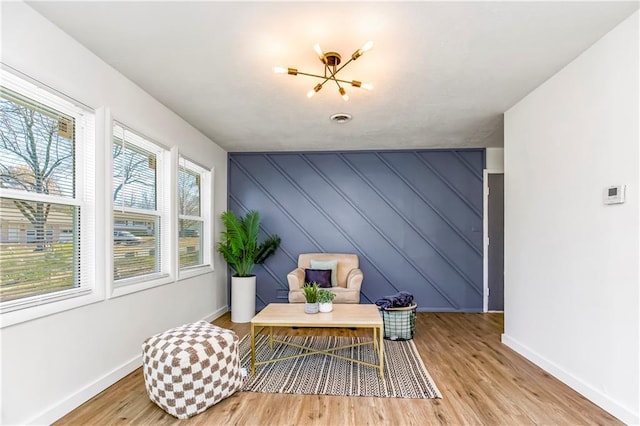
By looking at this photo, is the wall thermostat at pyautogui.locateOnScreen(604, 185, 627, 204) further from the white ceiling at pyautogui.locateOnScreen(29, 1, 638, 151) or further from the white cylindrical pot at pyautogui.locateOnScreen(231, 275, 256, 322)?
the white cylindrical pot at pyautogui.locateOnScreen(231, 275, 256, 322)

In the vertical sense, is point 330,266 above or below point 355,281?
above

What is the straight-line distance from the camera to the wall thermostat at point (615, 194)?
2260mm

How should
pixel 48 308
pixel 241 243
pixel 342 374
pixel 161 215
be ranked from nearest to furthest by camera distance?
pixel 48 308
pixel 342 374
pixel 161 215
pixel 241 243

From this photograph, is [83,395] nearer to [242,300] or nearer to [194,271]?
[194,271]

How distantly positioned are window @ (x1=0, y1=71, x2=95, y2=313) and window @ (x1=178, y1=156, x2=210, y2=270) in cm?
155

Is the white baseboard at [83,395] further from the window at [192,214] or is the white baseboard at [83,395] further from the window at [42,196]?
the window at [192,214]

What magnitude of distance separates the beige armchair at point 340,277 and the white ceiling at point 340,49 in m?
2.02

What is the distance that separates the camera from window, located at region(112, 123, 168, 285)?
3061 millimetres

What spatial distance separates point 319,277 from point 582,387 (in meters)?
2.98

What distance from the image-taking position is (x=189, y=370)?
7.66 feet

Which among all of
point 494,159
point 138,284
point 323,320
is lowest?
point 323,320

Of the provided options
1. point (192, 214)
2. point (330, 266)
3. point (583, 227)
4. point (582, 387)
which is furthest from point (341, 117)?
point (582, 387)

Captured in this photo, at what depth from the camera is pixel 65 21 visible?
88.5 inches

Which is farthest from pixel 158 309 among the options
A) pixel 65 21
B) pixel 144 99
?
pixel 65 21
